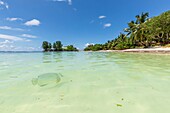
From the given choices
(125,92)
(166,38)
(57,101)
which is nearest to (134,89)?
(125,92)

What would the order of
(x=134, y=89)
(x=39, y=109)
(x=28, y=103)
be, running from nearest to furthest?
(x=39, y=109)
(x=28, y=103)
(x=134, y=89)

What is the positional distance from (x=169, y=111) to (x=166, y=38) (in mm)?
34678

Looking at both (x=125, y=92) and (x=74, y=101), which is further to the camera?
(x=125, y=92)

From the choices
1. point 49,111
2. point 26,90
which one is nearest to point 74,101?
point 49,111

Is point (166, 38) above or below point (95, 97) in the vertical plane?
above

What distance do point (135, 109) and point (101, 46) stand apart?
232ft

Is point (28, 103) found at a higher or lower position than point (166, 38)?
lower

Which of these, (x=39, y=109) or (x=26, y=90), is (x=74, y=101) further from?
(x=26, y=90)

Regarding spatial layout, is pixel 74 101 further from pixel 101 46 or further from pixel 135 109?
pixel 101 46

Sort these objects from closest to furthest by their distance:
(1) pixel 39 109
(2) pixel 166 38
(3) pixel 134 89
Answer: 1. (1) pixel 39 109
2. (3) pixel 134 89
3. (2) pixel 166 38

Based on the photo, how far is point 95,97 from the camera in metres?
2.62

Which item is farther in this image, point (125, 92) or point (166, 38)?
point (166, 38)

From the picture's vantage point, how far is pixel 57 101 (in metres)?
2.47

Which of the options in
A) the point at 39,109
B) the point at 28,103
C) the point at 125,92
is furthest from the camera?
the point at 125,92
